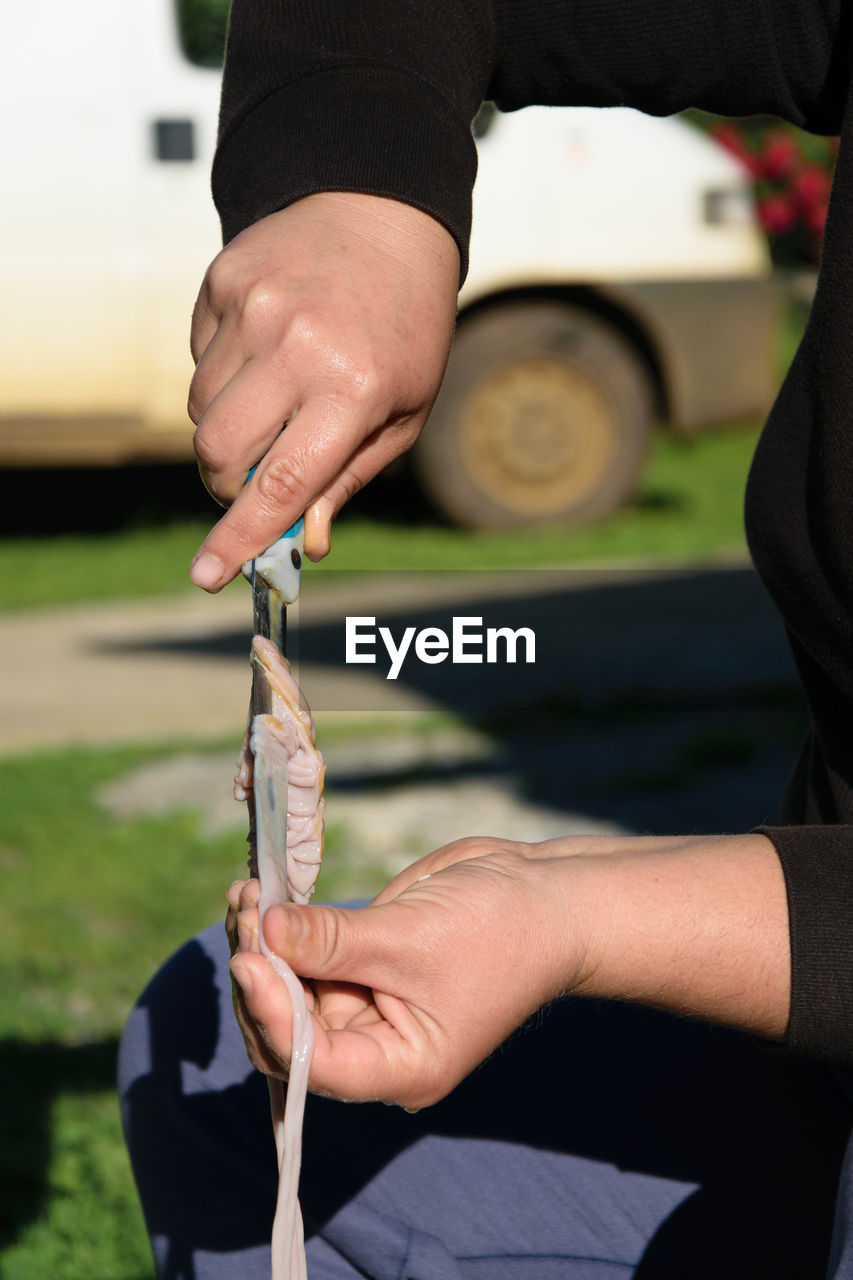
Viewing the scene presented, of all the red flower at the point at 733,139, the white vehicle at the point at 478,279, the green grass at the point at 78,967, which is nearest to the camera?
the green grass at the point at 78,967

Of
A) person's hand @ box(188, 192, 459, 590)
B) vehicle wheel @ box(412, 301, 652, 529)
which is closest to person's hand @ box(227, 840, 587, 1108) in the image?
person's hand @ box(188, 192, 459, 590)

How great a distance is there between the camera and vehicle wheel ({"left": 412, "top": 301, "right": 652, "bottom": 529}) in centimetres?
682

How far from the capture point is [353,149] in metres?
1.28

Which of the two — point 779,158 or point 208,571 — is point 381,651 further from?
point 779,158

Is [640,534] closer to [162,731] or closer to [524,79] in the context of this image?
[162,731]

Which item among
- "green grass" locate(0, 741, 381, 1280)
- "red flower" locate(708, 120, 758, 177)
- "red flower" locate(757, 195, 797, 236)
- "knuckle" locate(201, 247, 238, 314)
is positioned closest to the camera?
"knuckle" locate(201, 247, 238, 314)

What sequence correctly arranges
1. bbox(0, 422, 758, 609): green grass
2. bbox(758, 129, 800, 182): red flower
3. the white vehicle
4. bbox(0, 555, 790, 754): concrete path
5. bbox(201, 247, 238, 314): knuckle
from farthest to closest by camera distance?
bbox(758, 129, 800, 182): red flower, bbox(0, 422, 758, 609): green grass, the white vehicle, bbox(0, 555, 790, 754): concrete path, bbox(201, 247, 238, 314): knuckle

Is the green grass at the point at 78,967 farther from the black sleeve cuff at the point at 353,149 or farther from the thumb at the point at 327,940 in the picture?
the black sleeve cuff at the point at 353,149

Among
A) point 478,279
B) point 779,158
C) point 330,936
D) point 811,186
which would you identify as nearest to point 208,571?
point 330,936

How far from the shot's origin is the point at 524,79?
5.27ft

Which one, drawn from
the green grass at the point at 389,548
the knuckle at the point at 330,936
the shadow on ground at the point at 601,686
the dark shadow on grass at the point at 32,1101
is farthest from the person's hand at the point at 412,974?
the green grass at the point at 389,548

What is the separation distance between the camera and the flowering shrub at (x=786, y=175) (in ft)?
34.7

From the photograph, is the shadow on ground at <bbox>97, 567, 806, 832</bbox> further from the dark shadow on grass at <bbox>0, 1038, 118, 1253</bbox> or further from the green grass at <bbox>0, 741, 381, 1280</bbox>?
the dark shadow on grass at <bbox>0, 1038, 118, 1253</bbox>

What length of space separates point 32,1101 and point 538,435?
478cm
